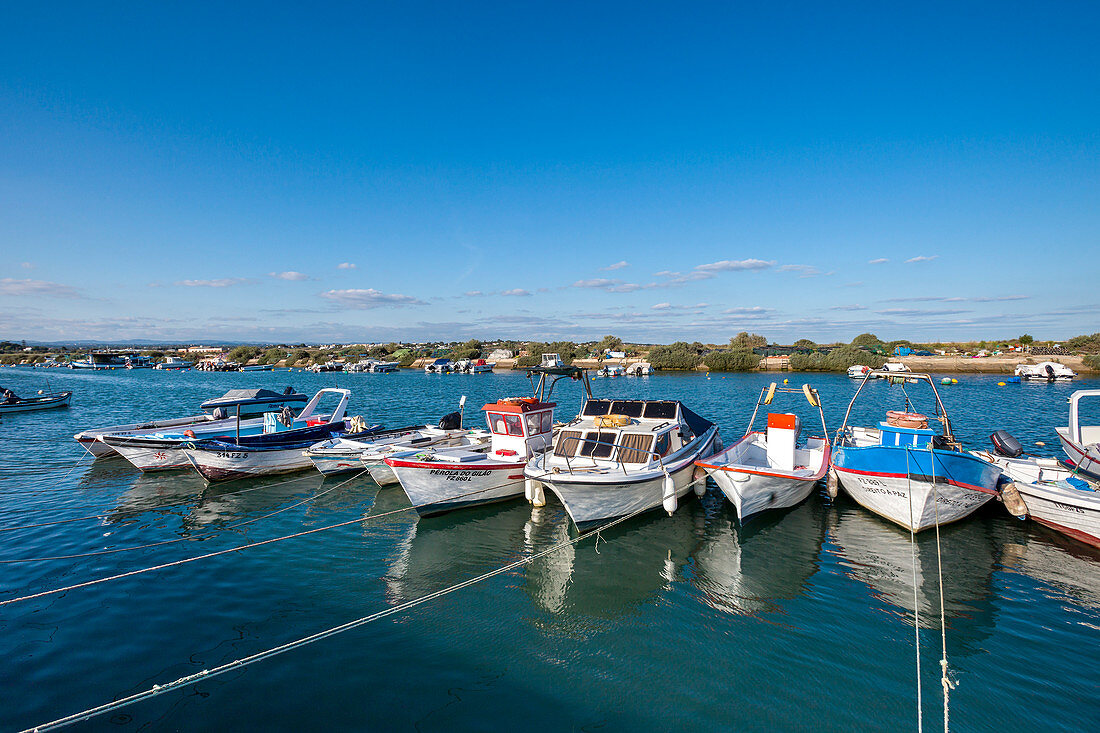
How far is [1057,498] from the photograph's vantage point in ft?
40.0

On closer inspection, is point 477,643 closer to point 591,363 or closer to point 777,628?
point 777,628

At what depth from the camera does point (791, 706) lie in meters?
7.06

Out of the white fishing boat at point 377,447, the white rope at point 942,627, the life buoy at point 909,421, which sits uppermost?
the life buoy at point 909,421

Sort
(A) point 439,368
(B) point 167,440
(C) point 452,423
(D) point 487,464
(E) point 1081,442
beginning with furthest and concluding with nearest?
(A) point 439,368 < (C) point 452,423 < (B) point 167,440 < (D) point 487,464 < (E) point 1081,442

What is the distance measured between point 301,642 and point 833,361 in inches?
3942

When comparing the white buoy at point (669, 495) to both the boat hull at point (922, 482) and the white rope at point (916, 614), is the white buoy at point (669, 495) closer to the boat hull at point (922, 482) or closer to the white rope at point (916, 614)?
the boat hull at point (922, 482)

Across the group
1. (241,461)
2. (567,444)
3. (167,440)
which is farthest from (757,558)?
(167,440)

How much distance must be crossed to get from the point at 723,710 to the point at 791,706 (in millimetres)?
1063

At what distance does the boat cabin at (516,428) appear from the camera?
17.5 meters

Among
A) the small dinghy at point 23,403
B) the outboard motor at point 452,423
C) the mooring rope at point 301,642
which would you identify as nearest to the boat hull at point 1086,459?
the mooring rope at point 301,642

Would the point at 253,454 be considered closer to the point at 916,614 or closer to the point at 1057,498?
the point at 916,614

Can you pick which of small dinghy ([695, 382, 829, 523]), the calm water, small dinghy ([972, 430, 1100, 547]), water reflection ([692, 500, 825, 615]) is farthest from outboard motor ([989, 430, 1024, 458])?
water reflection ([692, 500, 825, 615])

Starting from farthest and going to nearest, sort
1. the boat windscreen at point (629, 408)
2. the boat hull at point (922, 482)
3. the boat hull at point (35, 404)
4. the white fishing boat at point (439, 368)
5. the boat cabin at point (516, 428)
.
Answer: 1. the white fishing boat at point (439, 368)
2. the boat hull at point (35, 404)
3. the boat windscreen at point (629, 408)
4. the boat cabin at point (516, 428)
5. the boat hull at point (922, 482)

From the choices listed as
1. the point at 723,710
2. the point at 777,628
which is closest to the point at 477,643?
the point at 723,710
